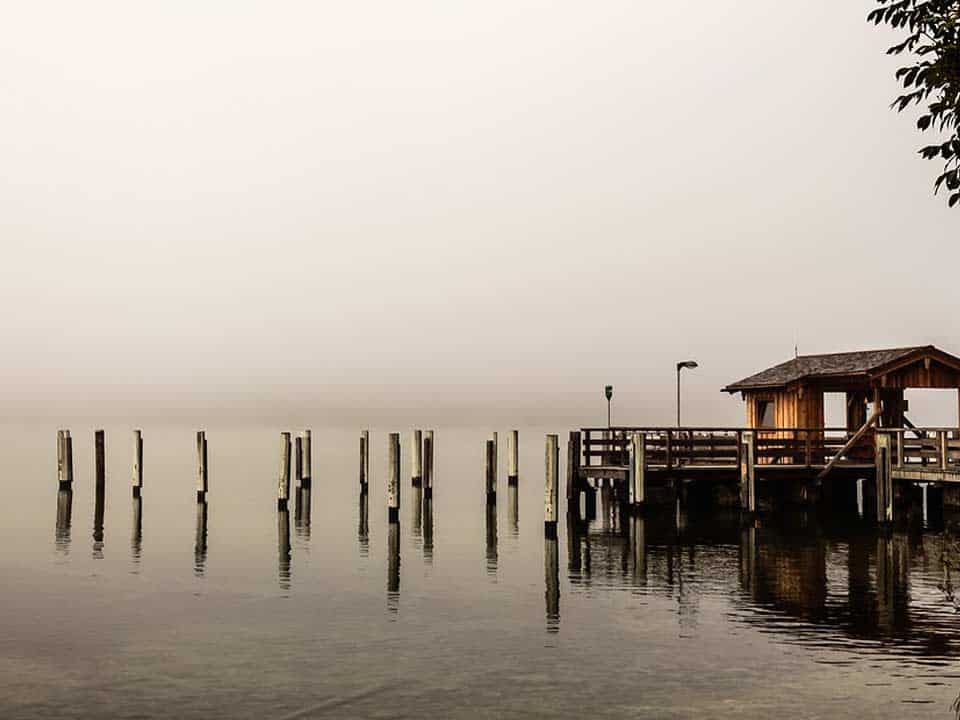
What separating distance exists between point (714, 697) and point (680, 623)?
5390 millimetres

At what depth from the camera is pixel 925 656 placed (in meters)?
19.2

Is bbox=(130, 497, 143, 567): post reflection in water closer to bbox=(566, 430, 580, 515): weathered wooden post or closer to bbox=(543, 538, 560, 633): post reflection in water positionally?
bbox=(543, 538, 560, 633): post reflection in water

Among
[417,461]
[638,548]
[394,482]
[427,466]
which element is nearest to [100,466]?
[417,461]

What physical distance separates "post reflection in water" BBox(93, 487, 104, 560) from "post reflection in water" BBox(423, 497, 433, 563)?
8668 mm

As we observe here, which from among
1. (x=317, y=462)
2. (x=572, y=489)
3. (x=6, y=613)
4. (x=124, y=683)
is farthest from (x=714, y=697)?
(x=317, y=462)

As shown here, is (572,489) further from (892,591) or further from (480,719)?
(480,719)

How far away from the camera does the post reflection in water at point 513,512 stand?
4109cm

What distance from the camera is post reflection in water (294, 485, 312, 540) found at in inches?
1588

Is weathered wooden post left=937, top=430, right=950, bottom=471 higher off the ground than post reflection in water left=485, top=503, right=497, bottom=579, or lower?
higher

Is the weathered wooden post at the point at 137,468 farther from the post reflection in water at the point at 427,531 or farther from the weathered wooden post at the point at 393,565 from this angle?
the weathered wooden post at the point at 393,565

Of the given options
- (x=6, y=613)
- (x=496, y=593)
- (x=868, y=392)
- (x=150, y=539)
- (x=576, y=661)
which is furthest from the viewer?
(x=868, y=392)

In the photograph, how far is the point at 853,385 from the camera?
138 feet

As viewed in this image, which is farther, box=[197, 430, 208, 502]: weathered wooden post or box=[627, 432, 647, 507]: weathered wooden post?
box=[197, 430, 208, 502]: weathered wooden post

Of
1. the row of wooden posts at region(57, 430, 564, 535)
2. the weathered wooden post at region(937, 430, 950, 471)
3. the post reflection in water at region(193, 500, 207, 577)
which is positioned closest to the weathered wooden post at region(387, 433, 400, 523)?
the row of wooden posts at region(57, 430, 564, 535)
